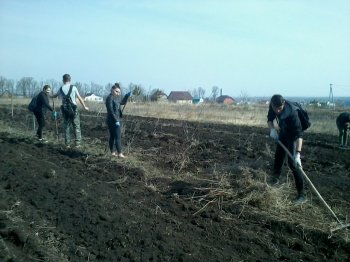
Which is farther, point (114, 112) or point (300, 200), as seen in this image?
point (114, 112)

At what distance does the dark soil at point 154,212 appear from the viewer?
13.9ft

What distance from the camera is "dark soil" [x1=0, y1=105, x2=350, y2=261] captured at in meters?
4.25

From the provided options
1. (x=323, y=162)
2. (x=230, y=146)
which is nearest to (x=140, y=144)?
(x=230, y=146)

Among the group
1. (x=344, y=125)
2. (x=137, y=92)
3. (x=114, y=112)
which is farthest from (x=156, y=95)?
(x=114, y=112)

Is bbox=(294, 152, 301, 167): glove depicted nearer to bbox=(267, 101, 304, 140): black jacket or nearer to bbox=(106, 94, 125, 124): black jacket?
bbox=(267, 101, 304, 140): black jacket

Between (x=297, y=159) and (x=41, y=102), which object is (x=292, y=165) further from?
(x=41, y=102)

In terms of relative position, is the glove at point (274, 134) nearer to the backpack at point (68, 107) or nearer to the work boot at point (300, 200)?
the work boot at point (300, 200)

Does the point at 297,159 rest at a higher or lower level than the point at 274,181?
higher

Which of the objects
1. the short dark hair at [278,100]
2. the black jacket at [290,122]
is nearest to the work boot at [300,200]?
the black jacket at [290,122]

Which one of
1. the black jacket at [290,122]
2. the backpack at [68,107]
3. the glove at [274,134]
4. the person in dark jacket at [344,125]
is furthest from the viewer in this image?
the person in dark jacket at [344,125]

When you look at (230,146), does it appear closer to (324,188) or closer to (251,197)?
(324,188)

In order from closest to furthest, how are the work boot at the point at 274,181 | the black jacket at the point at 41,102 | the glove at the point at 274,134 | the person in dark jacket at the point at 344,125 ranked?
the glove at the point at 274,134 < the work boot at the point at 274,181 < the black jacket at the point at 41,102 < the person in dark jacket at the point at 344,125

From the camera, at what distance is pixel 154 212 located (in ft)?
17.3

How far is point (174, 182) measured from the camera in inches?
270
